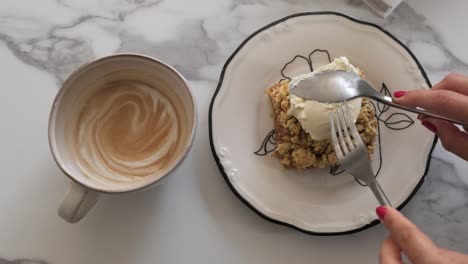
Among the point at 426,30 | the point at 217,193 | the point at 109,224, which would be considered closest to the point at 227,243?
the point at 217,193

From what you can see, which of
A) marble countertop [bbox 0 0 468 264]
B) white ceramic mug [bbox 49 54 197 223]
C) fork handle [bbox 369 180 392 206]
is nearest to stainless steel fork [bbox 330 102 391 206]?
fork handle [bbox 369 180 392 206]

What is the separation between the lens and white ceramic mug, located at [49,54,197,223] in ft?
2.51

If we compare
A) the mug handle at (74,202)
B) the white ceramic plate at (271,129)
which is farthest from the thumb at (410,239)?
the mug handle at (74,202)

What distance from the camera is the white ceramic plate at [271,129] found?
85 cm

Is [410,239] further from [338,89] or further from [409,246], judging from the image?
[338,89]

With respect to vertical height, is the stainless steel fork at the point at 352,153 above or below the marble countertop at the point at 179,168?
above

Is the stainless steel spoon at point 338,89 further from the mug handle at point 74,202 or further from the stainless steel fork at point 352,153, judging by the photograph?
the mug handle at point 74,202

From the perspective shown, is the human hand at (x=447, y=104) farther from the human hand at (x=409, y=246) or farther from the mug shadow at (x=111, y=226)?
the mug shadow at (x=111, y=226)

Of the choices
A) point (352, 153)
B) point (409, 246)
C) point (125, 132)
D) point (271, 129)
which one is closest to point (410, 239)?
point (409, 246)

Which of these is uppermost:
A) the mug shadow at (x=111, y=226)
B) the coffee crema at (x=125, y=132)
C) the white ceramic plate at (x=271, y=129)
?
the white ceramic plate at (x=271, y=129)

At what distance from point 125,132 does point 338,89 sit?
36 cm

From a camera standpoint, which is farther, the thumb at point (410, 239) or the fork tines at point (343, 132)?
the fork tines at point (343, 132)

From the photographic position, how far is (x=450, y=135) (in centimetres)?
84

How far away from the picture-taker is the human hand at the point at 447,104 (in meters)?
0.78
